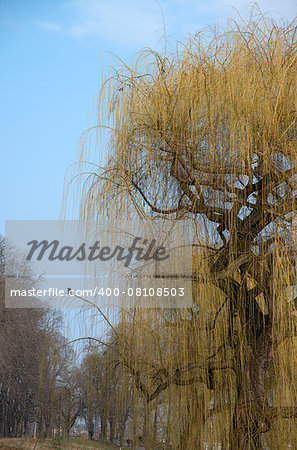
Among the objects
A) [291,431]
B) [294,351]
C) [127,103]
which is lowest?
[291,431]

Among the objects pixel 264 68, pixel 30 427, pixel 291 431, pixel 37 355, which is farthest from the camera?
pixel 30 427

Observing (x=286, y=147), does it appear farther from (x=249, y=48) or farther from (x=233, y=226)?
(x=249, y=48)

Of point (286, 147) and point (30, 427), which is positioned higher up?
point (286, 147)

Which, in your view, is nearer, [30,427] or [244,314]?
[244,314]

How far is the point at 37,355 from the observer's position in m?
10.8

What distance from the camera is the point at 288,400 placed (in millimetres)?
2664

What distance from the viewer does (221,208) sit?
8.82 ft

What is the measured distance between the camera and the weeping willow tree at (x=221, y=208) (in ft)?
8.66

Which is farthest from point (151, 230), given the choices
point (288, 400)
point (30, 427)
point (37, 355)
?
point (30, 427)

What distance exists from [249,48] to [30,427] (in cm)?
1415

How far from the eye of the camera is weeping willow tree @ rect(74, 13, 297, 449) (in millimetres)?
2639

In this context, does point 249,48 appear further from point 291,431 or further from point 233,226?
point 291,431

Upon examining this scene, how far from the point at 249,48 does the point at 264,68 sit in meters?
0.19

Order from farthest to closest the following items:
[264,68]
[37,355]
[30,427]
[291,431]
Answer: [30,427] → [37,355] → [264,68] → [291,431]
